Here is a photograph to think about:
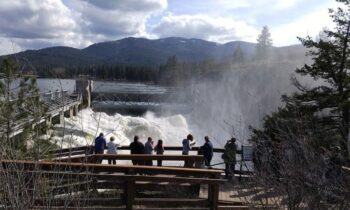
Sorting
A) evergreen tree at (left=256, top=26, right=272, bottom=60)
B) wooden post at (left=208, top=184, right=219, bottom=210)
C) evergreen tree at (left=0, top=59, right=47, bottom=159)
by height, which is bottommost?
wooden post at (left=208, top=184, right=219, bottom=210)

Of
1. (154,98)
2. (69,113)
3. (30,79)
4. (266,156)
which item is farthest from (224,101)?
Answer: (266,156)

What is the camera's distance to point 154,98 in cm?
10469

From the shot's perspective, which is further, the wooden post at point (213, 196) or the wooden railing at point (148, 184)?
the wooden post at point (213, 196)

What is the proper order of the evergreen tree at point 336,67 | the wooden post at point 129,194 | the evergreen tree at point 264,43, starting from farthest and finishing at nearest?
the evergreen tree at point 264,43 → the evergreen tree at point 336,67 → the wooden post at point 129,194

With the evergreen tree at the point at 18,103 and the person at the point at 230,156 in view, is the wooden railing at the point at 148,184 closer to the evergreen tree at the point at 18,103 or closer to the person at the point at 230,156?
the person at the point at 230,156

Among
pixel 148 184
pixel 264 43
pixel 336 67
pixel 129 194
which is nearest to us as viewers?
pixel 129 194

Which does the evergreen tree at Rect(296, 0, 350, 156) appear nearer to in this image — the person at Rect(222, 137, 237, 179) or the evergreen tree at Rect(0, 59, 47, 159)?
the person at Rect(222, 137, 237, 179)

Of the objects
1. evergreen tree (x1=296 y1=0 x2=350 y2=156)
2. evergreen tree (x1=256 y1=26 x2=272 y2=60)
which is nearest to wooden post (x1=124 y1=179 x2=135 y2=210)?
evergreen tree (x1=296 y1=0 x2=350 y2=156)

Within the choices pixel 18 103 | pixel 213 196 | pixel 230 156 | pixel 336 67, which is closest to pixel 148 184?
pixel 213 196

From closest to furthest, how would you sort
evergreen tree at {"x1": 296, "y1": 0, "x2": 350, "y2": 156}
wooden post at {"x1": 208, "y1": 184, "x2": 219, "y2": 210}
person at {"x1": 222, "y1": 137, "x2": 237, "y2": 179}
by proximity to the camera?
wooden post at {"x1": 208, "y1": 184, "x2": 219, "y2": 210} < person at {"x1": 222, "y1": 137, "x2": 237, "y2": 179} < evergreen tree at {"x1": 296, "y1": 0, "x2": 350, "y2": 156}

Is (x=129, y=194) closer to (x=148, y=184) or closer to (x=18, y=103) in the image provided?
(x=148, y=184)

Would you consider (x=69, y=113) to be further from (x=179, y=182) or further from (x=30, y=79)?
(x=179, y=182)

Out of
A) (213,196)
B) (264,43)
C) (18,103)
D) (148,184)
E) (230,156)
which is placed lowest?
(213,196)

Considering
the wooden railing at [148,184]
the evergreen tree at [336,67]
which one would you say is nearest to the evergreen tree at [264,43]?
the evergreen tree at [336,67]
